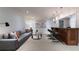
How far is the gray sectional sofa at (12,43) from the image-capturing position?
4.41 meters

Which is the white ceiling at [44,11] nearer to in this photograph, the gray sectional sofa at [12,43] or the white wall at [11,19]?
the white wall at [11,19]

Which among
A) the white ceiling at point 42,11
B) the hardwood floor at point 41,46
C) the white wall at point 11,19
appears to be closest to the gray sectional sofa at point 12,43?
the hardwood floor at point 41,46

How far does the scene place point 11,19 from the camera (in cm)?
448

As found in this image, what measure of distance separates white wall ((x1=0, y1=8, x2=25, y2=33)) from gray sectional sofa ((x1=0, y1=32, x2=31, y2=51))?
0.34m

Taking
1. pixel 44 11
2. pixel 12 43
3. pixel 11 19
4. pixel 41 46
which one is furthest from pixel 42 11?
pixel 12 43

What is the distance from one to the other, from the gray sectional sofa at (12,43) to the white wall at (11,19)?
34 centimetres

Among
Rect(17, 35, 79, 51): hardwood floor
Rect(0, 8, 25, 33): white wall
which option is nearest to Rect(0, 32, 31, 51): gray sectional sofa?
Rect(17, 35, 79, 51): hardwood floor

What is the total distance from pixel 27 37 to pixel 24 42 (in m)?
0.29

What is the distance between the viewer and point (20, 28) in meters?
4.64
